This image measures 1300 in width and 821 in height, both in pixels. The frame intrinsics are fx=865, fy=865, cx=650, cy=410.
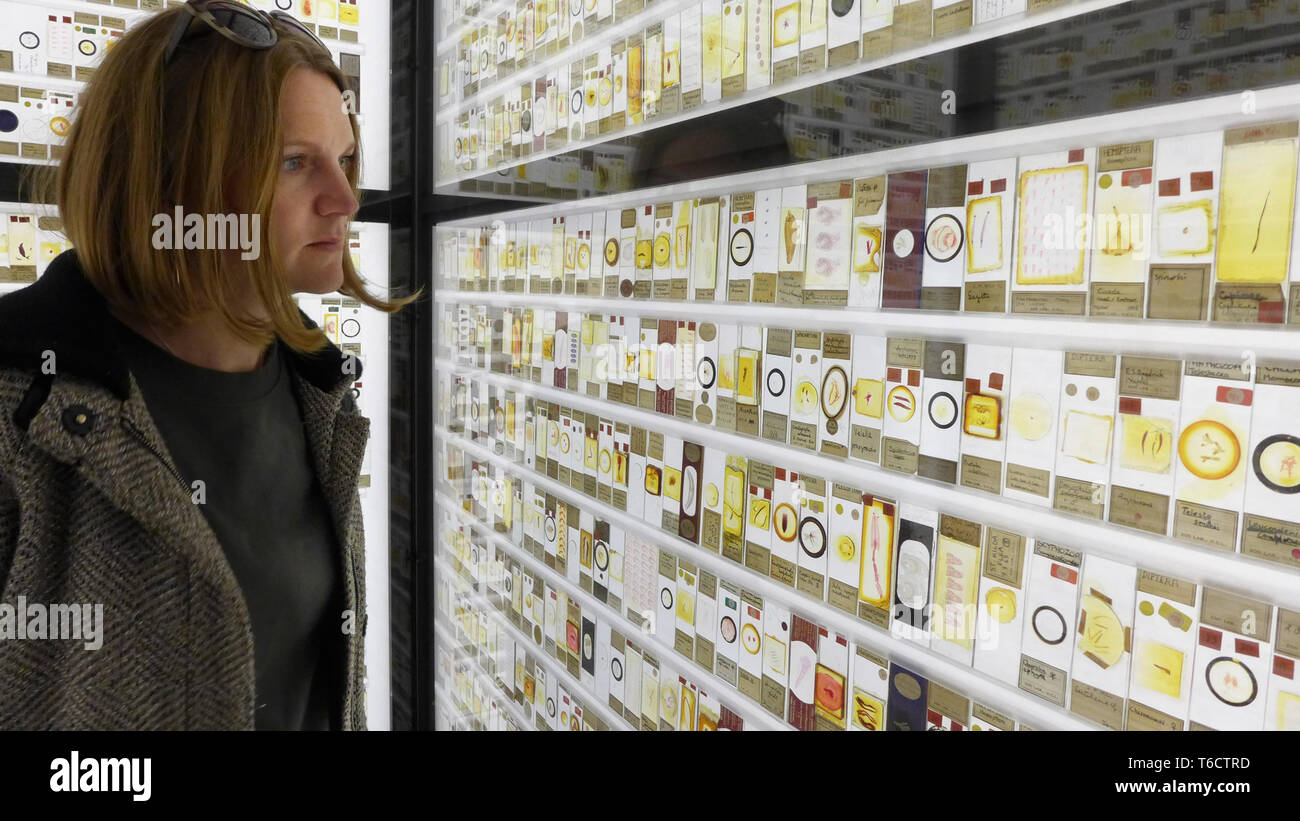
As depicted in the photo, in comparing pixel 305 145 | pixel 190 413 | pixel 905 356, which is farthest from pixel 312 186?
pixel 905 356

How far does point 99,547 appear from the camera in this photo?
95 cm

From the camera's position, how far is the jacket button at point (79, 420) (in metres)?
0.91

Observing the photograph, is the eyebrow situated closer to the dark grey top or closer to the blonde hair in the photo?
the blonde hair

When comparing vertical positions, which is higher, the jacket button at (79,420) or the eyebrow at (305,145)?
the eyebrow at (305,145)

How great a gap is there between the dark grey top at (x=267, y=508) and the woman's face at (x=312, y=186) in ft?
0.44

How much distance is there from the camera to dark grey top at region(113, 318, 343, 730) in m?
1.05

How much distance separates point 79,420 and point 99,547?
0.47ft

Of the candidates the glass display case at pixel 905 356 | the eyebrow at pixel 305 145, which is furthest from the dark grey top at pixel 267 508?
the glass display case at pixel 905 356

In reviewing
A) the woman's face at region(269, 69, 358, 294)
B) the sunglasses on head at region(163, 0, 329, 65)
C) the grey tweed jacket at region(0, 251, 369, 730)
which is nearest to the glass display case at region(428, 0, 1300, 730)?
the woman's face at region(269, 69, 358, 294)

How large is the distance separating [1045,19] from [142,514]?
3.52ft

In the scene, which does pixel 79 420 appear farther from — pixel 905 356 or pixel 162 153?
pixel 905 356

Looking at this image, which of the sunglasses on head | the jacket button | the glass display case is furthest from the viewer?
the sunglasses on head

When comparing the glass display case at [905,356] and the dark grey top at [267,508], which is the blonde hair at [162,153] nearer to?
the dark grey top at [267,508]
